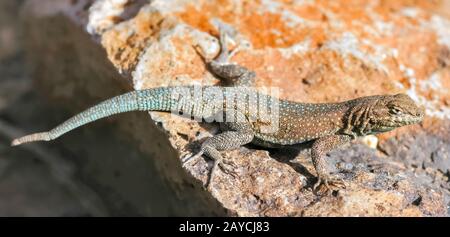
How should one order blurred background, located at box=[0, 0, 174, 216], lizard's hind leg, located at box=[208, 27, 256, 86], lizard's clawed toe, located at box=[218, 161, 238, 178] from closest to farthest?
lizard's clawed toe, located at box=[218, 161, 238, 178], lizard's hind leg, located at box=[208, 27, 256, 86], blurred background, located at box=[0, 0, 174, 216]

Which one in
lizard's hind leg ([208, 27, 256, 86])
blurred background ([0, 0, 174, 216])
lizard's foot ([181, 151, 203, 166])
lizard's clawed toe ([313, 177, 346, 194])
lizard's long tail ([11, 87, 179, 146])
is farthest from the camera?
blurred background ([0, 0, 174, 216])

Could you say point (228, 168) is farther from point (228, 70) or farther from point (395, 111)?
point (395, 111)

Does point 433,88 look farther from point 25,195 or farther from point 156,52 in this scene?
point 25,195

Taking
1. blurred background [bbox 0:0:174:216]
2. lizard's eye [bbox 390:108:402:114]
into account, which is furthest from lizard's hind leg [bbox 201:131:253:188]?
blurred background [bbox 0:0:174:216]

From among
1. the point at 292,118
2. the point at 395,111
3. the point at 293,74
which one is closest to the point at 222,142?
the point at 292,118

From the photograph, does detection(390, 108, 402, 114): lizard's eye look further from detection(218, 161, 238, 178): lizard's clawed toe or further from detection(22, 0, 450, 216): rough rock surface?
detection(218, 161, 238, 178): lizard's clawed toe
